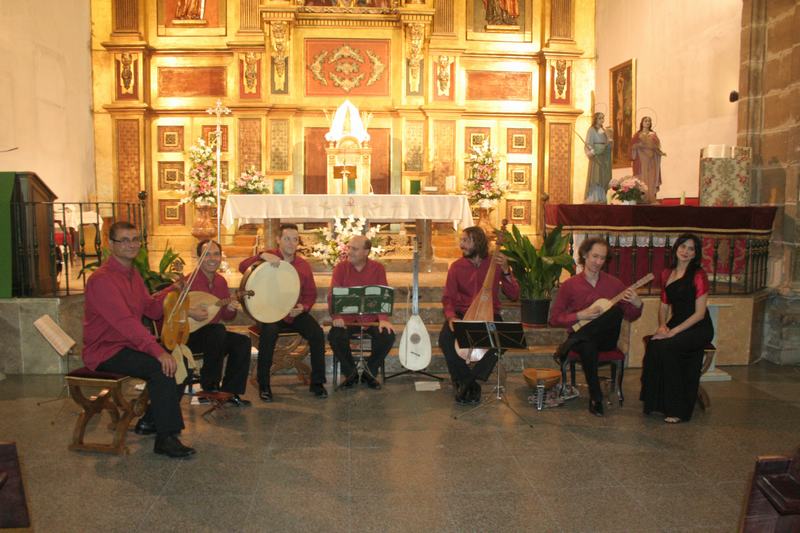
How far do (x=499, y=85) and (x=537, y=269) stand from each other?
23.7ft

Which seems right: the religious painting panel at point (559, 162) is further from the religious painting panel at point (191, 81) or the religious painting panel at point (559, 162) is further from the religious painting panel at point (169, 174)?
the religious painting panel at point (169, 174)

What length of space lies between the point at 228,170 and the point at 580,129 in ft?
22.0

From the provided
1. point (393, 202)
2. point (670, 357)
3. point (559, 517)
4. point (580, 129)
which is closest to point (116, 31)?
point (393, 202)

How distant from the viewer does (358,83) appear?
13.2m

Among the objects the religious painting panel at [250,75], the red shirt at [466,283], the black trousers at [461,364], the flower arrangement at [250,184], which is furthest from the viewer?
the religious painting panel at [250,75]

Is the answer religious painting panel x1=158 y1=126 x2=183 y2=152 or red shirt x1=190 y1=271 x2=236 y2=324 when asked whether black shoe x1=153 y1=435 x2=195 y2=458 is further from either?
religious painting panel x1=158 y1=126 x2=183 y2=152

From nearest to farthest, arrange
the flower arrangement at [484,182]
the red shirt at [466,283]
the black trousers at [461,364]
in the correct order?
the black trousers at [461,364] < the red shirt at [466,283] < the flower arrangement at [484,182]

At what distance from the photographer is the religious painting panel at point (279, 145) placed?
13.1m

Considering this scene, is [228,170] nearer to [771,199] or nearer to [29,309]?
[29,309]

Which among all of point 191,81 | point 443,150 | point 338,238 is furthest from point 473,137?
point 338,238

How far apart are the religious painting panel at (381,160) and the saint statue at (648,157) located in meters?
5.31

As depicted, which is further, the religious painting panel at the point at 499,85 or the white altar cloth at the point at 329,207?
the religious painting panel at the point at 499,85

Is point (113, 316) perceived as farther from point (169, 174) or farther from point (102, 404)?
point (169, 174)

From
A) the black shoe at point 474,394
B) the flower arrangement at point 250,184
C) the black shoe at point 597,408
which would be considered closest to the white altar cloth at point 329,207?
the flower arrangement at point 250,184
